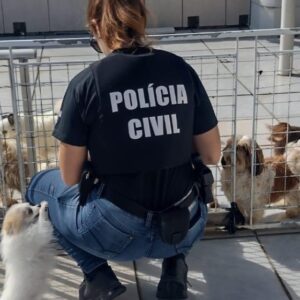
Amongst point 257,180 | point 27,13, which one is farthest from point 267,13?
point 257,180

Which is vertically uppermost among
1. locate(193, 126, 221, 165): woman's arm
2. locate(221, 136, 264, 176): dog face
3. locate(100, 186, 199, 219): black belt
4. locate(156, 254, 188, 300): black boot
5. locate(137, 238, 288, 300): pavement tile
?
locate(193, 126, 221, 165): woman's arm

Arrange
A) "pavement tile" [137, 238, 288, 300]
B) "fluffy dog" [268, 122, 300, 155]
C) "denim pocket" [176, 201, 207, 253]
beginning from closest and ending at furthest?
"denim pocket" [176, 201, 207, 253], "pavement tile" [137, 238, 288, 300], "fluffy dog" [268, 122, 300, 155]

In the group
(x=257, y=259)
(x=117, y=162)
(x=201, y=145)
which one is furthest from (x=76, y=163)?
(x=257, y=259)

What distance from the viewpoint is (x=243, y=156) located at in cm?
396

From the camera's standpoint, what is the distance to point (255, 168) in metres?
3.95

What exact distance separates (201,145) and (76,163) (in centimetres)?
63

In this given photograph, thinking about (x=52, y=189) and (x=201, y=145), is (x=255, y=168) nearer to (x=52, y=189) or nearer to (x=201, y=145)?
(x=201, y=145)

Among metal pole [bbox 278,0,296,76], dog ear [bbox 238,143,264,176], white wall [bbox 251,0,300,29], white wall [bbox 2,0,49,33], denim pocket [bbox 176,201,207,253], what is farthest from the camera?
white wall [bbox 2,0,49,33]

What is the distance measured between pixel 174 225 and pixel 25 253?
714mm

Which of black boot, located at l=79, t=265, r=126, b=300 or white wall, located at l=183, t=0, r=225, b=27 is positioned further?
white wall, located at l=183, t=0, r=225, b=27

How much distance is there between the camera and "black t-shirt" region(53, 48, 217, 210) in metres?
2.64

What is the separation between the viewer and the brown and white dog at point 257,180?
3.96 m

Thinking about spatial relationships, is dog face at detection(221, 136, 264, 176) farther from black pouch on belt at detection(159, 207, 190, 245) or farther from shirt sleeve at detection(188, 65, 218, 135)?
black pouch on belt at detection(159, 207, 190, 245)

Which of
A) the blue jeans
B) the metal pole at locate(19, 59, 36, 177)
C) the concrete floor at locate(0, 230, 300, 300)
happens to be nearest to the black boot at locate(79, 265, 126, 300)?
the blue jeans
